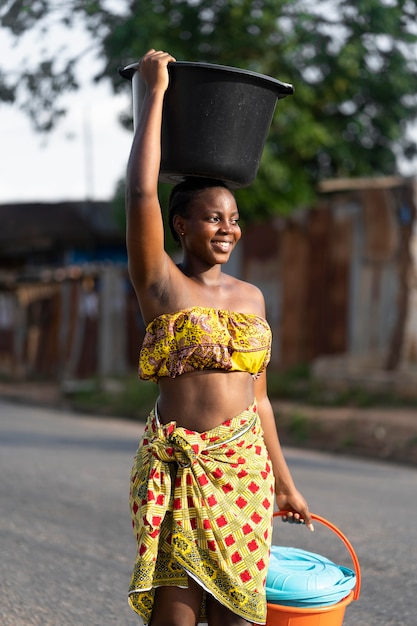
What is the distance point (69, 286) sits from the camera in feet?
68.4

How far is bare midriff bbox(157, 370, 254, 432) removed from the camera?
108 inches

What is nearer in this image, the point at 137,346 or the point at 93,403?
the point at 93,403

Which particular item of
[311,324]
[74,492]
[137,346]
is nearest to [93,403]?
[311,324]

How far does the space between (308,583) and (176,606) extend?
0.39 m

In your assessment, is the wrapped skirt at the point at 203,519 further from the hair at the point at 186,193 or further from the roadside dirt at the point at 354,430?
the roadside dirt at the point at 354,430

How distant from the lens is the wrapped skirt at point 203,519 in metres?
2.62

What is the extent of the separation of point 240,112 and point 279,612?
151 cm

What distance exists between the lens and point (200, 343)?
272 cm

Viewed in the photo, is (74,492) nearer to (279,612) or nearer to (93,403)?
(279,612)

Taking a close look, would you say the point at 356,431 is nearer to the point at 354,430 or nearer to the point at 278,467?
the point at 354,430

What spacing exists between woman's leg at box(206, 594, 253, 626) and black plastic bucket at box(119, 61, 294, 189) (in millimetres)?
1283

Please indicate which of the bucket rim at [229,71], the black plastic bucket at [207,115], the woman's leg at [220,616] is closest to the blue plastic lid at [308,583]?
the woman's leg at [220,616]

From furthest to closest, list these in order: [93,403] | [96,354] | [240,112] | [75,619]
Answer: [96,354] → [93,403] → [75,619] → [240,112]

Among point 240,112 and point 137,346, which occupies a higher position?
point 240,112
